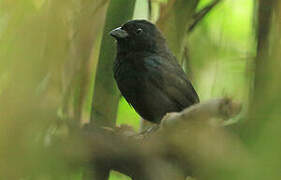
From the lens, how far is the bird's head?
3.43 meters

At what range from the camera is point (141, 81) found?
3.14m

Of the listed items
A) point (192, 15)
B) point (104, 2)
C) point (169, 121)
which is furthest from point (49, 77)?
point (192, 15)

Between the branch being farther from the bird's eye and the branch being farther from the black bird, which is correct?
the bird's eye

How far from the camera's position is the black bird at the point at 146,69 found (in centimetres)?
311

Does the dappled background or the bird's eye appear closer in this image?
the dappled background

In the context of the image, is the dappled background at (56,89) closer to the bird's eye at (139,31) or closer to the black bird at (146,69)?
the black bird at (146,69)

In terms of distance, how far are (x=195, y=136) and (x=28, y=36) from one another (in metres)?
0.32

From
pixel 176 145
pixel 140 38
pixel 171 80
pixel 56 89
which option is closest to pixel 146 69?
pixel 171 80

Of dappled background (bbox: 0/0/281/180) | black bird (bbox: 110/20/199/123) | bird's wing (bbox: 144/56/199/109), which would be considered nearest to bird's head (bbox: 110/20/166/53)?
Result: black bird (bbox: 110/20/199/123)

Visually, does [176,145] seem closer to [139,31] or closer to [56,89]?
[56,89]

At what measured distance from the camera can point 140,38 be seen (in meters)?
3.50

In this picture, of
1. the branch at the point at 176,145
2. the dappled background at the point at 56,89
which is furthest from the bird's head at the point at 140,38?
the branch at the point at 176,145

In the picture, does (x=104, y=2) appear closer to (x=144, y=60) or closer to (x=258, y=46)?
(x=258, y=46)

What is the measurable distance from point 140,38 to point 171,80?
517mm
